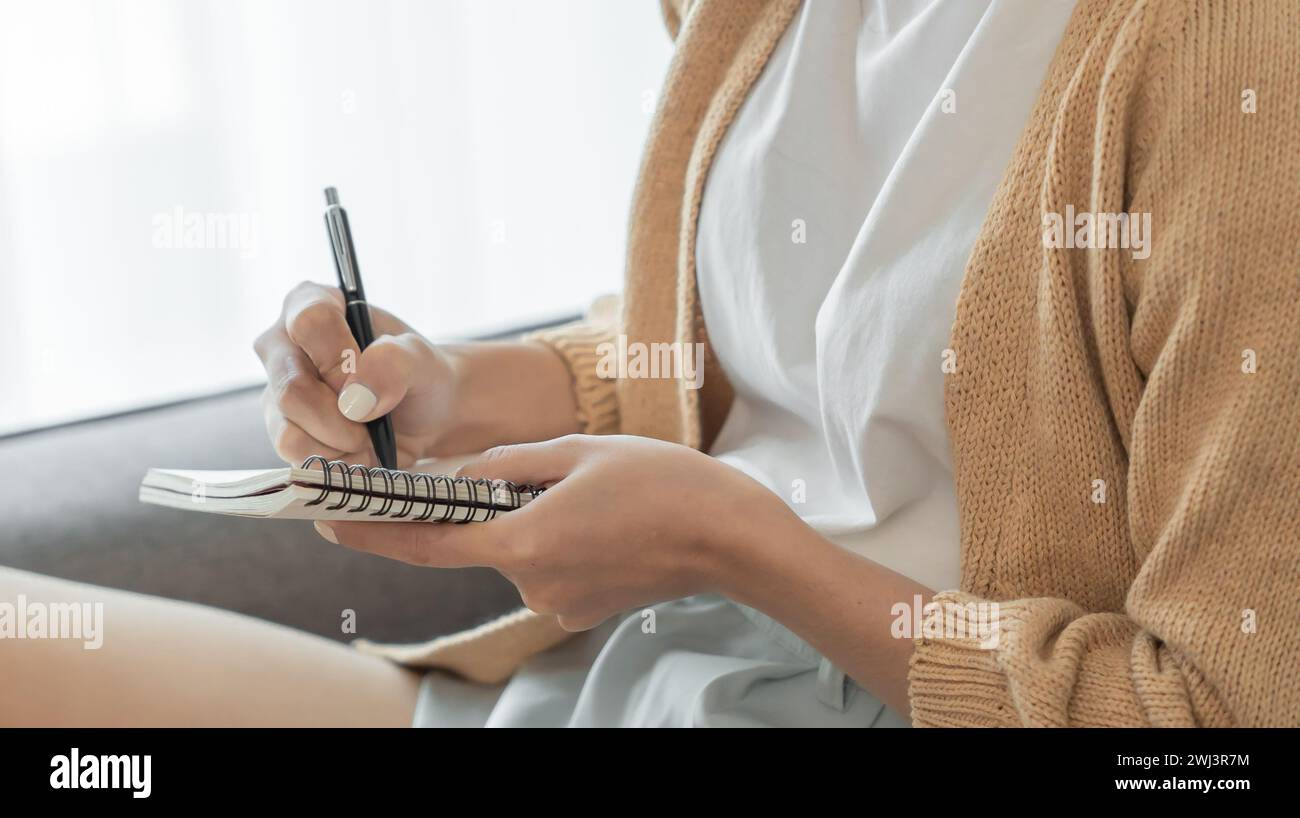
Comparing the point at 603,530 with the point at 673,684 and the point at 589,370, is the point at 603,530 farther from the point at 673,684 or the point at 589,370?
the point at 589,370

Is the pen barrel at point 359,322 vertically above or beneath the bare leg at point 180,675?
above

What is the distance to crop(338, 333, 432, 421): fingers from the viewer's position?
1.96 ft

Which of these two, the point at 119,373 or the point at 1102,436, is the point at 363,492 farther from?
the point at 119,373

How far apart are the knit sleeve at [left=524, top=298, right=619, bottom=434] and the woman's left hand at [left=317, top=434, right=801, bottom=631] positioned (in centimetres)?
24

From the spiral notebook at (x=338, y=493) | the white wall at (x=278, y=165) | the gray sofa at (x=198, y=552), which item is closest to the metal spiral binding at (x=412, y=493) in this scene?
the spiral notebook at (x=338, y=493)

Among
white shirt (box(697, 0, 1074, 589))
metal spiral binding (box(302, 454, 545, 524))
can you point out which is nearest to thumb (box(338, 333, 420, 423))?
metal spiral binding (box(302, 454, 545, 524))

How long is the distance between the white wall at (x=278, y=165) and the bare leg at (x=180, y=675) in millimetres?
489

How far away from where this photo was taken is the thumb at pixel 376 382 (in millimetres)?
597

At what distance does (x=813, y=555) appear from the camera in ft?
1.82

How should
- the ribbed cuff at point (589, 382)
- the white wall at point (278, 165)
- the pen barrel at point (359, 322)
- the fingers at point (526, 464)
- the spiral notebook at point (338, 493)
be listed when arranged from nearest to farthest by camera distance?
the spiral notebook at point (338, 493) < the fingers at point (526, 464) < the pen barrel at point (359, 322) < the ribbed cuff at point (589, 382) < the white wall at point (278, 165)

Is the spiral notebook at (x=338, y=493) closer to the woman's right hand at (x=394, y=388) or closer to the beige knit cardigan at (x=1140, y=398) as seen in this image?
the woman's right hand at (x=394, y=388)

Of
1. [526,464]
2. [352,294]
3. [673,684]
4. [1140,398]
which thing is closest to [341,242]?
[352,294]

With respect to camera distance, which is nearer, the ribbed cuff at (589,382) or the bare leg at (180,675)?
the bare leg at (180,675)
